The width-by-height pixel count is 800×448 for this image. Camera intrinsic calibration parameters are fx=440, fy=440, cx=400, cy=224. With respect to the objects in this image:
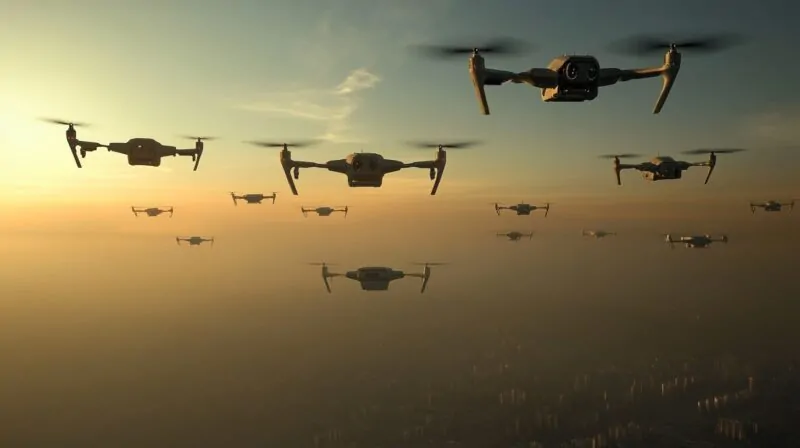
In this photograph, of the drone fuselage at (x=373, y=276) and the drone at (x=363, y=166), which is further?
the drone fuselage at (x=373, y=276)

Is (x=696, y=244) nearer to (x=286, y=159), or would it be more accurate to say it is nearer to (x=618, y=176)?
(x=618, y=176)

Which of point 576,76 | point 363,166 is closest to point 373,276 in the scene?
point 363,166

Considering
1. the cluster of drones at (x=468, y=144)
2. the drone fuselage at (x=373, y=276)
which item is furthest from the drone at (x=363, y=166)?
the drone fuselage at (x=373, y=276)

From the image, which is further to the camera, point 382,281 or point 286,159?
point 382,281

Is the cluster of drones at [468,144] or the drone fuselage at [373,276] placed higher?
the cluster of drones at [468,144]

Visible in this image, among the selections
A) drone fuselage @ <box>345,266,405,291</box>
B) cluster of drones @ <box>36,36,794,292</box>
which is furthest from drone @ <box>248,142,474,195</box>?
drone fuselage @ <box>345,266,405,291</box>

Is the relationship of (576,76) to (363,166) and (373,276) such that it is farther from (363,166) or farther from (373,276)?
(373,276)

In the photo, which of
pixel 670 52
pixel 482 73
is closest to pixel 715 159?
pixel 670 52

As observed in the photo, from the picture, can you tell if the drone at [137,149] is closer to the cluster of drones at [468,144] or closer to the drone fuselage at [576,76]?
the cluster of drones at [468,144]

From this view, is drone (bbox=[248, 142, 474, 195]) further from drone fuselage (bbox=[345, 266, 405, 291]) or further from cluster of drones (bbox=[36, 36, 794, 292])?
drone fuselage (bbox=[345, 266, 405, 291])
